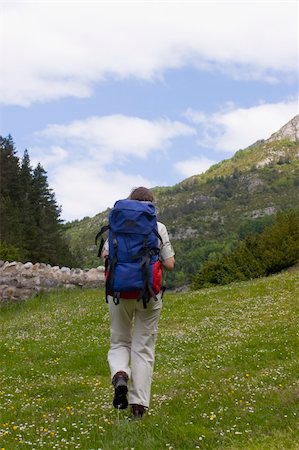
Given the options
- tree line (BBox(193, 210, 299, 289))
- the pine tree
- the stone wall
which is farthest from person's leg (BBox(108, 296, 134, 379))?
the pine tree

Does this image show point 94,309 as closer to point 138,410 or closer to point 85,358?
point 85,358

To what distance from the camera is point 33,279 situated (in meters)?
24.7

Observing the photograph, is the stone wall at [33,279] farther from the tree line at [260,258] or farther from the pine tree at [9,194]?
the pine tree at [9,194]

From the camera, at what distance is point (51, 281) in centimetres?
2566

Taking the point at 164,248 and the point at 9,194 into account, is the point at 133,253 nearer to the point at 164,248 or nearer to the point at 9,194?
the point at 164,248

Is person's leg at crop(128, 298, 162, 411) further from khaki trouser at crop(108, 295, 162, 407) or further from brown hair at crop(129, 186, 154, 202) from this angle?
brown hair at crop(129, 186, 154, 202)

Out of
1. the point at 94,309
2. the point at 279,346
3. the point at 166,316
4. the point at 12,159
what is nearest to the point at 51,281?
the point at 94,309

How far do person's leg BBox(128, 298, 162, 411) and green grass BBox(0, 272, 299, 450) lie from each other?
33 centimetres

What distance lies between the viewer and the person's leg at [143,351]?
7.51m

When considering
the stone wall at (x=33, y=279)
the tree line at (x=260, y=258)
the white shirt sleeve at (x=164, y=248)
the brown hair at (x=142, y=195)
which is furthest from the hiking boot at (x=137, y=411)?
the tree line at (x=260, y=258)

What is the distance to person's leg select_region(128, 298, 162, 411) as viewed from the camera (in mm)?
7512

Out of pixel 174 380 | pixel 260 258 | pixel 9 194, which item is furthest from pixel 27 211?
pixel 174 380

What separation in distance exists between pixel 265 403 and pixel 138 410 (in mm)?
1827

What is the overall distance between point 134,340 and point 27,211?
55.3 m
